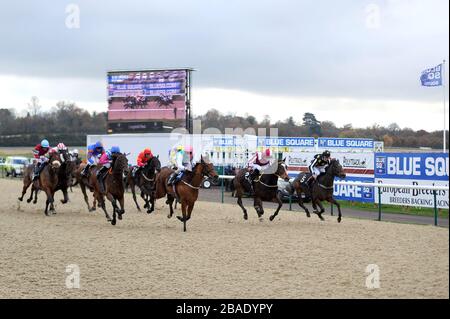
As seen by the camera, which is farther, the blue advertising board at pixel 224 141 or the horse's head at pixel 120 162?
the blue advertising board at pixel 224 141

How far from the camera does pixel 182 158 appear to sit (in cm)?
1481

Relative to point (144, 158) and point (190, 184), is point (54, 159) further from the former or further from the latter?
point (190, 184)

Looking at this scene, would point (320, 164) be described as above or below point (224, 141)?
below

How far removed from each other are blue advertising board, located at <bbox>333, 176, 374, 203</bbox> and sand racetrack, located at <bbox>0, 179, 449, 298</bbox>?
431 centimetres

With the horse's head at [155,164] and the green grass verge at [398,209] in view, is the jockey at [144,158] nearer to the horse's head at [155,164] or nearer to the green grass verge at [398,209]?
the horse's head at [155,164]

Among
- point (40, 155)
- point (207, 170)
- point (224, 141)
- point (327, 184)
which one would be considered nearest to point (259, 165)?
point (327, 184)

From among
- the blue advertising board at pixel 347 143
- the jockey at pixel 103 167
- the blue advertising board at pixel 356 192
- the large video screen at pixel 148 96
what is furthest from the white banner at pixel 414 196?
the large video screen at pixel 148 96

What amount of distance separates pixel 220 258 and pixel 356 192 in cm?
1230

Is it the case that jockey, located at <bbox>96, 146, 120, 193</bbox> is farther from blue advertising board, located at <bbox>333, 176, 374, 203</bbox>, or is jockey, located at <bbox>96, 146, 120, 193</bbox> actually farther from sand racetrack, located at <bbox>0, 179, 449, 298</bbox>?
blue advertising board, located at <bbox>333, 176, 374, 203</bbox>

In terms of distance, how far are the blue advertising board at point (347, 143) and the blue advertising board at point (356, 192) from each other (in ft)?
15.5

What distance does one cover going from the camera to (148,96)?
4081 centimetres

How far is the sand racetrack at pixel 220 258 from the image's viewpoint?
7152mm

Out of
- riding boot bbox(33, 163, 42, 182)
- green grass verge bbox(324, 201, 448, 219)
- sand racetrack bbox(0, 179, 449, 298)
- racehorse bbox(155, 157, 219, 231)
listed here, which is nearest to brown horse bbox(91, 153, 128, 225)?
sand racetrack bbox(0, 179, 449, 298)

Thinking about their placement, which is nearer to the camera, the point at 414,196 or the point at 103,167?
the point at 103,167
